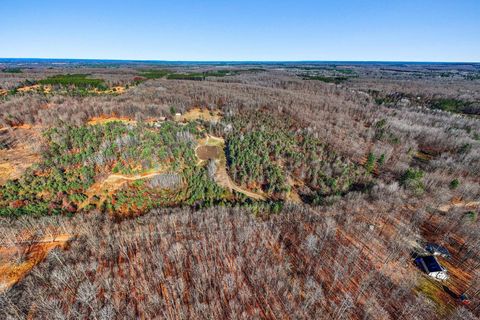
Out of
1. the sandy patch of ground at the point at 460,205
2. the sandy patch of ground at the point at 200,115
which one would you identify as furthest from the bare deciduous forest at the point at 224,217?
the sandy patch of ground at the point at 200,115

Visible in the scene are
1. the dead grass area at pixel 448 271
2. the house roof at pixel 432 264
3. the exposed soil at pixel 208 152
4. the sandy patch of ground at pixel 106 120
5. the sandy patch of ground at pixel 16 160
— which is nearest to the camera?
the dead grass area at pixel 448 271

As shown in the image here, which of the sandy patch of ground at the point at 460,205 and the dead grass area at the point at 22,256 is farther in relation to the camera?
→ the sandy patch of ground at the point at 460,205

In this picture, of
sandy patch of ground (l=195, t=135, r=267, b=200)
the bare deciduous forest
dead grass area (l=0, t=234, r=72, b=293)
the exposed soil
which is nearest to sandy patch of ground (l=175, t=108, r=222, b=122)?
the bare deciduous forest

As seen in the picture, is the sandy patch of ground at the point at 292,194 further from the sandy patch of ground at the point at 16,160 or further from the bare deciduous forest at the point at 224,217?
the sandy patch of ground at the point at 16,160

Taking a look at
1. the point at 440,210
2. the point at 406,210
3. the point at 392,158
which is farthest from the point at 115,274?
the point at 392,158

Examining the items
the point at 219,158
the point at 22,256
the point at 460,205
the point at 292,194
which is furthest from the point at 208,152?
the point at 460,205
